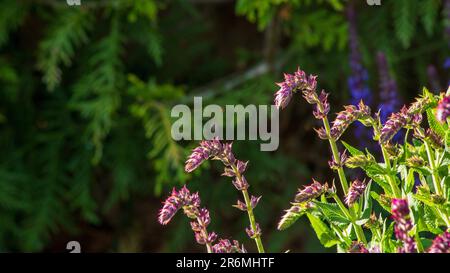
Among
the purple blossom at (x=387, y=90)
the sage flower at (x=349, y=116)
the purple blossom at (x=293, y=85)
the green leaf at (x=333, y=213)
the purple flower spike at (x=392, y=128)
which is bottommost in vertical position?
the green leaf at (x=333, y=213)

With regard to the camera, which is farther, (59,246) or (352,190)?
(59,246)

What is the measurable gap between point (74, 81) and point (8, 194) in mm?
868

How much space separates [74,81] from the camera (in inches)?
172

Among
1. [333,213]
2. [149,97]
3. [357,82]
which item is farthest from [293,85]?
[149,97]

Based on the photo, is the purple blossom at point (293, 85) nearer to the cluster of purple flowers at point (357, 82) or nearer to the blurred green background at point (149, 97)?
the cluster of purple flowers at point (357, 82)

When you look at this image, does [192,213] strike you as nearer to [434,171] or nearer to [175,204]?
[175,204]

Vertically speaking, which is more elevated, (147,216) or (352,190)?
(147,216)

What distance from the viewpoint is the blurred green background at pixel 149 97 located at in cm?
372

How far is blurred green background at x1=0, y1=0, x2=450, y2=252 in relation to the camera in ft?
12.2

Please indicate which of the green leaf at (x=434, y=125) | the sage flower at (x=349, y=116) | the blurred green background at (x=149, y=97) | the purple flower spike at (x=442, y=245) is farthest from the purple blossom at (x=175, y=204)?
the blurred green background at (x=149, y=97)

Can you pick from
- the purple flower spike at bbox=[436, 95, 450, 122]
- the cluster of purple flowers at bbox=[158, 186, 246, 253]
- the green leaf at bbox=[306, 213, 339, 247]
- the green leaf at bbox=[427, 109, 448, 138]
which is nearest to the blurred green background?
the green leaf at bbox=[427, 109, 448, 138]
